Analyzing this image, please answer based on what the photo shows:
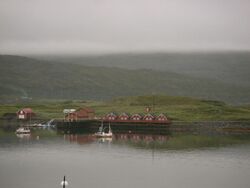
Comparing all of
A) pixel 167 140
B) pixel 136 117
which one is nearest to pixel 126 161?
pixel 167 140

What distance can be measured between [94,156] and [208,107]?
73.2m

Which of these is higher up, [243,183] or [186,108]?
[186,108]

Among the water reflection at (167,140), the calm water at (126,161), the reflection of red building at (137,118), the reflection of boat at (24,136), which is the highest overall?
the reflection of red building at (137,118)

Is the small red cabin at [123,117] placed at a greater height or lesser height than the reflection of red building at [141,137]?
greater

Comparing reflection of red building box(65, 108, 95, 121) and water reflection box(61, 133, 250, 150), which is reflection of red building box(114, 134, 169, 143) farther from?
reflection of red building box(65, 108, 95, 121)

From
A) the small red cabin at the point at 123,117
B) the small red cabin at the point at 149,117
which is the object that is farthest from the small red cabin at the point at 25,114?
the small red cabin at the point at 149,117

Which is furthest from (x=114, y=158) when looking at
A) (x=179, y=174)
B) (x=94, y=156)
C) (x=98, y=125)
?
(x=98, y=125)

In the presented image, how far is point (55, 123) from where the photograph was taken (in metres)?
137

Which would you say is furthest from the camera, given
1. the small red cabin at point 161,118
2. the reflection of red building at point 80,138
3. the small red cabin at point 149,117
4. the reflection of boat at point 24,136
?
the small red cabin at point 149,117

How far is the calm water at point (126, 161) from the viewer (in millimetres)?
63406

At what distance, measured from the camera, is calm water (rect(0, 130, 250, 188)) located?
6341cm

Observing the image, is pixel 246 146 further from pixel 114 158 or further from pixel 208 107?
pixel 208 107

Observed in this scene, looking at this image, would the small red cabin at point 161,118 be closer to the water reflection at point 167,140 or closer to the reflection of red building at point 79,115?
the water reflection at point 167,140

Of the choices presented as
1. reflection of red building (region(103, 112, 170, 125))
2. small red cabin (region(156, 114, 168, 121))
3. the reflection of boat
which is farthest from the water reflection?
reflection of red building (region(103, 112, 170, 125))
